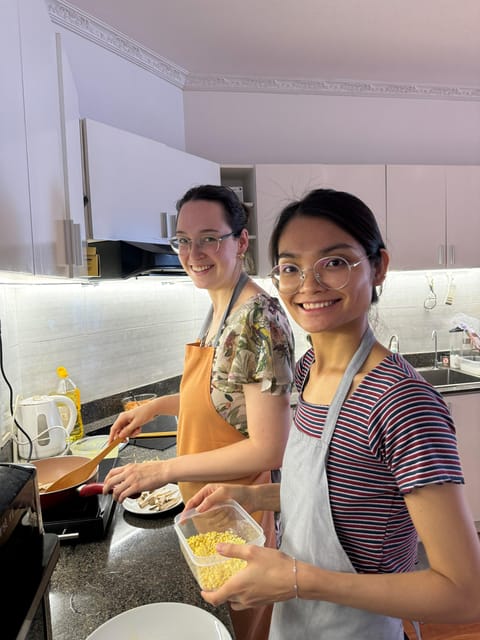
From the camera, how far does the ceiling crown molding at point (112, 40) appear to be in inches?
74.4

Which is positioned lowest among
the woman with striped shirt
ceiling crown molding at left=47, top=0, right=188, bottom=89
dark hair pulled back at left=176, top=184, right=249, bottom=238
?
the woman with striped shirt

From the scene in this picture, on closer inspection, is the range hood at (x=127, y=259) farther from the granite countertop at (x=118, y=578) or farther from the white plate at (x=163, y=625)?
the white plate at (x=163, y=625)

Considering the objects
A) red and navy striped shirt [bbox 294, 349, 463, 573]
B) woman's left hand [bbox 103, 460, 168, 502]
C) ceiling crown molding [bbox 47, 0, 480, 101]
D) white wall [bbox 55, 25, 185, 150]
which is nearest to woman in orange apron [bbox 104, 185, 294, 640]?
woman's left hand [bbox 103, 460, 168, 502]

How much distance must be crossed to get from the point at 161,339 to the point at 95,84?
131cm

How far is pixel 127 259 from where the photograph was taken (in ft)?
5.21

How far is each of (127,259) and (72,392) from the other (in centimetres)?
70

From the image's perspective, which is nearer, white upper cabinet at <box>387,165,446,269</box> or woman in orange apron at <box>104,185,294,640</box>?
woman in orange apron at <box>104,185,294,640</box>

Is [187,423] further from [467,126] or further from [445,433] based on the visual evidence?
[467,126]

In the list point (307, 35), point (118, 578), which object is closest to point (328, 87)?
point (307, 35)

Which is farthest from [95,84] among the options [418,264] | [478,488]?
[478,488]

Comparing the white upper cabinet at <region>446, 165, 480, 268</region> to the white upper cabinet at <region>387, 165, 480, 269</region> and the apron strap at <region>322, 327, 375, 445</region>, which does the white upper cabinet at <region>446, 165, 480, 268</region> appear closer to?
the white upper cabinet at <region>387, 165, 480, 269</region>

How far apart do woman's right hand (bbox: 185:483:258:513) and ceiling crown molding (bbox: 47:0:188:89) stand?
201 cm

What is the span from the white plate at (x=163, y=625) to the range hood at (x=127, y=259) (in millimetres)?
1077

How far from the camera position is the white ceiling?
1937 millimetres
